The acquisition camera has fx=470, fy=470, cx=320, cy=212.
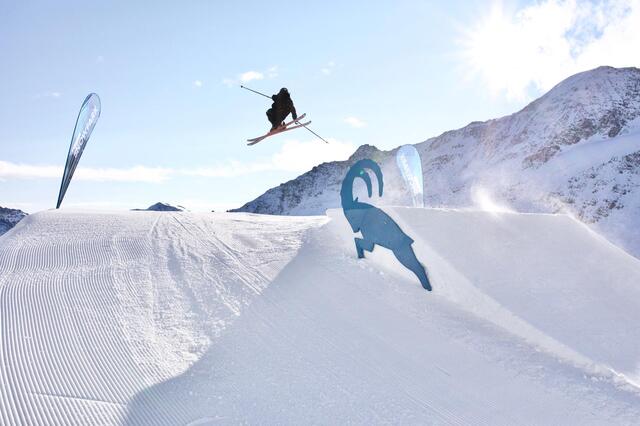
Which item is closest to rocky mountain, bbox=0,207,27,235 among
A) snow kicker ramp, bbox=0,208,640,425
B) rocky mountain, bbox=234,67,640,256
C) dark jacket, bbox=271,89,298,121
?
rocky mountain, bbox=234,67,640,256

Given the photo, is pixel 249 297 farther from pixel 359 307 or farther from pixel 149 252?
pixel 149 252

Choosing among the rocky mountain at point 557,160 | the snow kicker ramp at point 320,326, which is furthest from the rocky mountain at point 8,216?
the snow kicker ramp at point 320,326

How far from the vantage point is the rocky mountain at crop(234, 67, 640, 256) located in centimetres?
5097

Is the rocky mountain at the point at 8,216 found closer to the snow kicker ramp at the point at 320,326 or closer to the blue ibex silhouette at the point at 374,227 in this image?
the snow kicker ramp at the point at 320,326

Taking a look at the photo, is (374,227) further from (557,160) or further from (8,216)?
(8,216)

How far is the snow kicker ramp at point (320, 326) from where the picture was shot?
4344mm

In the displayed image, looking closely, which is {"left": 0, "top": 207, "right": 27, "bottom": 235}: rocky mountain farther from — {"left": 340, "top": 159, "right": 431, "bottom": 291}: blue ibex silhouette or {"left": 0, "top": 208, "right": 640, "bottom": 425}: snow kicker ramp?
{"left": 340, "top": 159, "right": 431, "bottom": 291}: blue ibex silhouette

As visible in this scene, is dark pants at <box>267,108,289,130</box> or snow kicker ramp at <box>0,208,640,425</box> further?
dark pants at <box>267,108,289,130</box>

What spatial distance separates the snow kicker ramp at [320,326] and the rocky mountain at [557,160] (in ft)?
89.3

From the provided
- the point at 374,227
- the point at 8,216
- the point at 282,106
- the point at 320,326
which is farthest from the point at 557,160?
the point at 8,216

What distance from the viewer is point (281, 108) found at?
10.5 meters

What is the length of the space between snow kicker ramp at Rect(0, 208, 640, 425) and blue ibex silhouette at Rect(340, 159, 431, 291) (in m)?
0.25

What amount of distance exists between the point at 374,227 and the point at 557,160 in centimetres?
6864

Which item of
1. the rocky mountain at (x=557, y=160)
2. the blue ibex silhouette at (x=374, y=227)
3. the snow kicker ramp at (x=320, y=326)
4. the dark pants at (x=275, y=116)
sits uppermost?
the rocky mountain at (x=557, y=160)
